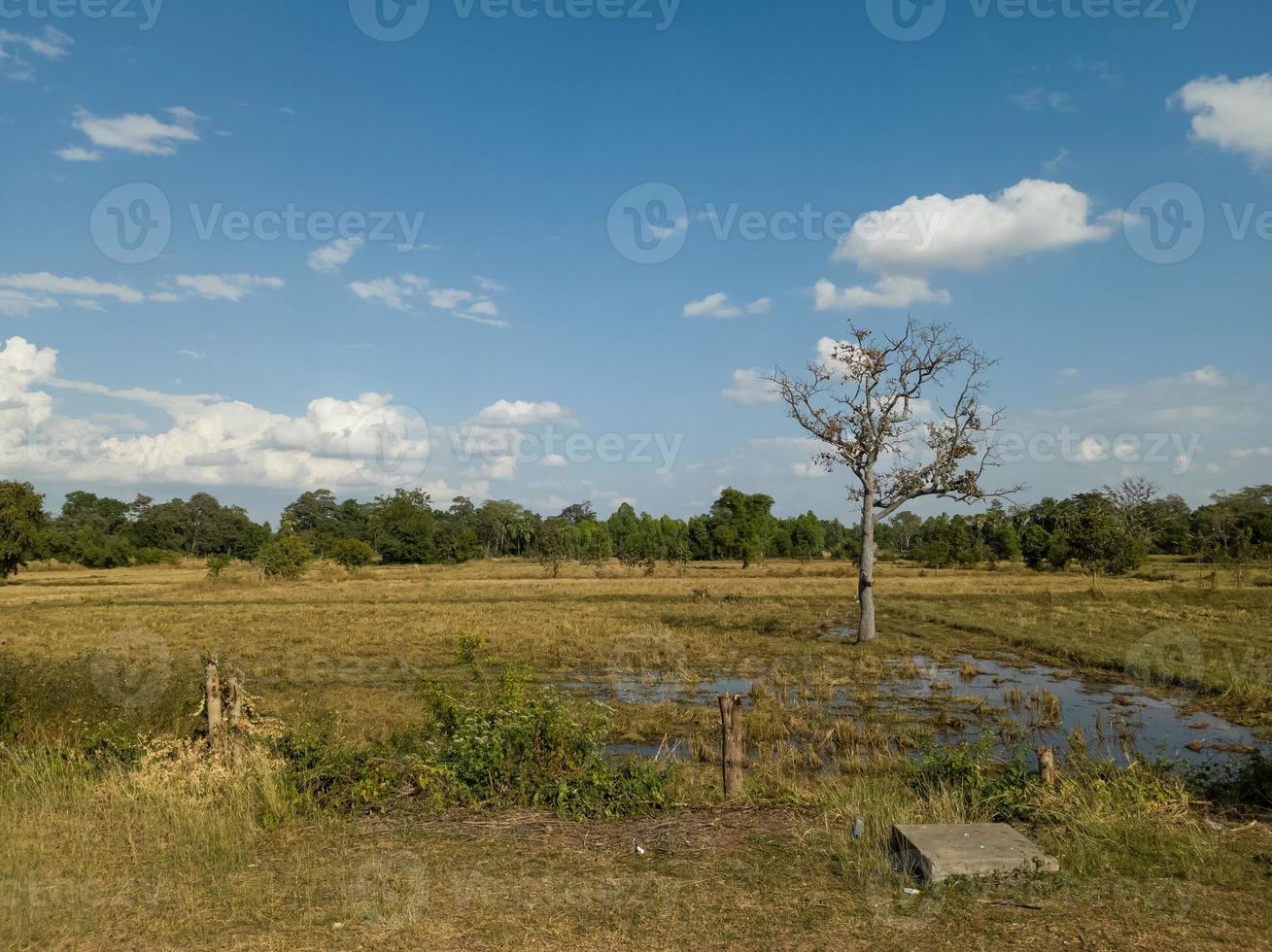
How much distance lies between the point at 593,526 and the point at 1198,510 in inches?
3025

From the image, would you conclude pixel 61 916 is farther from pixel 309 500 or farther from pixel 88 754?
pixel 309 500

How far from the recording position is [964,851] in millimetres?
6578

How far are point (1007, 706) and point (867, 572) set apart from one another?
357 inches

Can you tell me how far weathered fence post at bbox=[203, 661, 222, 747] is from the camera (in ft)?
29.1

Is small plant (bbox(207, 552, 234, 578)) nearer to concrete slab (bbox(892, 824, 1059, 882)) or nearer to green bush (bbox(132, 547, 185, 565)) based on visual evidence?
green bush (bbox(132, 547, 185, 565))

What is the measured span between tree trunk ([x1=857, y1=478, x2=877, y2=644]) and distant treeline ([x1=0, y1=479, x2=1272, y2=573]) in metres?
24.4

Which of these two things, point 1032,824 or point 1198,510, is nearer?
point 1032,824

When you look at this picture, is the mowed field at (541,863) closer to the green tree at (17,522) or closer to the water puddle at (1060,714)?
the water puddle at (1060,714)

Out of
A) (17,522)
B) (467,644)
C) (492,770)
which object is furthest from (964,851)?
(17,522)

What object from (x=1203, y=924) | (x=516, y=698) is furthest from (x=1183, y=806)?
(x=516, y=698)

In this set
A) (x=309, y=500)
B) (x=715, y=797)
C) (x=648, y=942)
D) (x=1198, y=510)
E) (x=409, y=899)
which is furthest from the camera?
(x=309, y=500)

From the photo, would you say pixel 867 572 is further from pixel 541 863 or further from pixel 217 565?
pixel 217 565

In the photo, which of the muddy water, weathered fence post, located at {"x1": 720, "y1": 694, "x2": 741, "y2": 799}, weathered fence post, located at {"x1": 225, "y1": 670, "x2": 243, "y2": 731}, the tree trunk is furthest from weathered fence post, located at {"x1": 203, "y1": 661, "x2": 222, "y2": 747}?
the tree trunk

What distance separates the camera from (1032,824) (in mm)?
7656
